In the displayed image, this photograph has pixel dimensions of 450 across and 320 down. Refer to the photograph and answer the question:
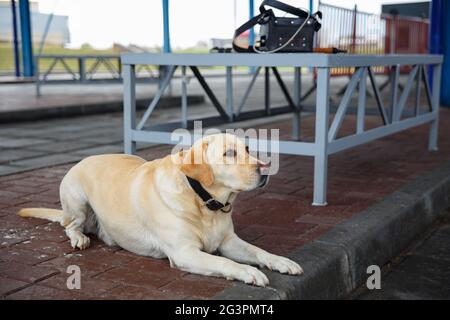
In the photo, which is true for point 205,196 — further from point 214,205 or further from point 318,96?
point 318,96

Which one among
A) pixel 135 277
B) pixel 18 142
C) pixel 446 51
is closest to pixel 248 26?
pixel 135 277

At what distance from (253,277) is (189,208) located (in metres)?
0.45

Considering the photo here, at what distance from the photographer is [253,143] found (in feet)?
13.6

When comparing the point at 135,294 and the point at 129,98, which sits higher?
the point at 129,98

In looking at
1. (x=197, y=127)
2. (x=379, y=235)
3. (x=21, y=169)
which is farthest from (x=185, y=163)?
(x=21, y=169)

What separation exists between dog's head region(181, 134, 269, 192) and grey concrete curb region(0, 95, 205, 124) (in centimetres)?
644

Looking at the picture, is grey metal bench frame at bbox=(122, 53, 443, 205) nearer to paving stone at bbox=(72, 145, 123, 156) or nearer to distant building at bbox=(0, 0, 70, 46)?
paving stone at bbox=(72, 145, 123, 156)

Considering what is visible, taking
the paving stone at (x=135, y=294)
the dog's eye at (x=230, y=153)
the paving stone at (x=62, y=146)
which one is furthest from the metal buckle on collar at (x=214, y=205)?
the paving stone at (x=62, y=146)

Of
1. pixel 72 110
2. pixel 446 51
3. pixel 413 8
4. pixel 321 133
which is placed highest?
pixel 413 8

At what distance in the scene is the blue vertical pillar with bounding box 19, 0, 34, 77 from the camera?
1116 cm

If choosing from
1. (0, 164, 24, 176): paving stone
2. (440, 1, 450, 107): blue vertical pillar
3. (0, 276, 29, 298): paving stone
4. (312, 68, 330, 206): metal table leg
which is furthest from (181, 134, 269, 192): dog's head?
(440, 1, 450, 107): blue vertical pillar

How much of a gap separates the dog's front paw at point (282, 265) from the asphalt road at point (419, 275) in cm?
48

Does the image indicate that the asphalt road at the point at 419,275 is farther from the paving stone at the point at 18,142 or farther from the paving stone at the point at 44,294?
the paving stone at the point at 18,142

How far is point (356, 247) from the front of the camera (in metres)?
3.20
